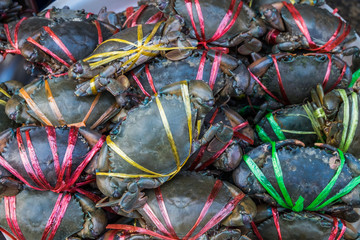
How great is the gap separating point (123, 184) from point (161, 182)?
0.22 metres

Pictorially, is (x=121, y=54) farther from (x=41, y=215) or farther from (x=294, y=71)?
(x=294, y=71)

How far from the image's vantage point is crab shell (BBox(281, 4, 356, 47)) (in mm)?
2605

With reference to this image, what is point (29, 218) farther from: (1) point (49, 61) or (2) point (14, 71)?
(2) point (14, 71)

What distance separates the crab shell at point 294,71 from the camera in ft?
8.28

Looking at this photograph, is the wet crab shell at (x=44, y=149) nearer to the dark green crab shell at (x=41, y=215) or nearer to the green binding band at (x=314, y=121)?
the dark green crab shell at (x=41, y=215)

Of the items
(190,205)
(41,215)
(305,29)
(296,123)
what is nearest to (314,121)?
(296,123)

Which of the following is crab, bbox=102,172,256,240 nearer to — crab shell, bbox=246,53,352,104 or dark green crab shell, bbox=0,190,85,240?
dark green crab shell, bbox=0,190,85,240

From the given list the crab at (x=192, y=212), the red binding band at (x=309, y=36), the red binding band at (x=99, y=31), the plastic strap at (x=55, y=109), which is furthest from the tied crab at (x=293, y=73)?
the plastic strap at (x=55, y=109)

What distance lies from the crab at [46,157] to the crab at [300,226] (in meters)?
1.14

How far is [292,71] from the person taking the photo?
253cm

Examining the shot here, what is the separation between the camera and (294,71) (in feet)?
8.30

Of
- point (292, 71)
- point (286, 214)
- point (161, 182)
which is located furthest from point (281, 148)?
point (161, 182)

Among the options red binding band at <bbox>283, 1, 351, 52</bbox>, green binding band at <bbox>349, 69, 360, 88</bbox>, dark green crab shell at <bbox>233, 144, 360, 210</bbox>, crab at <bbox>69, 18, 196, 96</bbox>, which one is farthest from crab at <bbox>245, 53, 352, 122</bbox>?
crab at <bbox>69, 18, 196, 96</bbox>

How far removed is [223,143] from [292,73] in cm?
81
